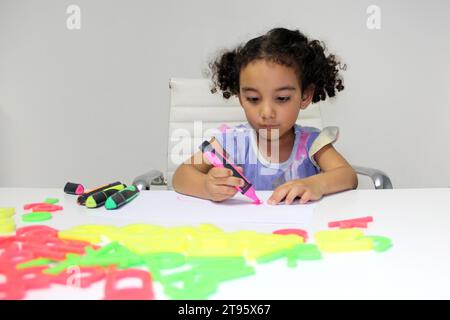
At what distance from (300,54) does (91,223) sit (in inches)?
30.7

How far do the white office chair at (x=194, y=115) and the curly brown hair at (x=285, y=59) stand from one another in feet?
0.21

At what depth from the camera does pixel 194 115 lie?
1.58 m

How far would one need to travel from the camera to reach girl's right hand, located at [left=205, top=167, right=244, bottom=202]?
925 mm

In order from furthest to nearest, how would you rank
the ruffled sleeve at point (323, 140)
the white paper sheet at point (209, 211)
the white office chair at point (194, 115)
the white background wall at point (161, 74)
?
the white background wall at point (161, 74) < the white office chair at point (194, 115) < the ruffled sleeve at point (323, 140) < the white paper sheet at point (209, 211)

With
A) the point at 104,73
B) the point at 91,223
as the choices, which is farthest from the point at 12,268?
the point at 104,73

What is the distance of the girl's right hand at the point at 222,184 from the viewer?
3.04ft

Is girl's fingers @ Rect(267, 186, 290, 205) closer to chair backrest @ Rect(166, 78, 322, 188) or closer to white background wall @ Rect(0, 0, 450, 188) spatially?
chair backrest @ Rect(166, 78, 322, 188)

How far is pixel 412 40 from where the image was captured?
7.04 feet

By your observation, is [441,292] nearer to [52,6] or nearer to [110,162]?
[110,162]

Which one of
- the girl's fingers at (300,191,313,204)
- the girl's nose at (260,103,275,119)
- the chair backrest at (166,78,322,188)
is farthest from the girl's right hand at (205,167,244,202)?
the chair backrest at (166,78,322,188)

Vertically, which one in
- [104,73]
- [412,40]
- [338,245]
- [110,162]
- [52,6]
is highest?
[52,6]

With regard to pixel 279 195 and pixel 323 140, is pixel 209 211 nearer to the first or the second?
pixel 279 195

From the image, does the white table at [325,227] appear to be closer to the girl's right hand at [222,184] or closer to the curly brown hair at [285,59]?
→ the girl's right hand at [222,184]

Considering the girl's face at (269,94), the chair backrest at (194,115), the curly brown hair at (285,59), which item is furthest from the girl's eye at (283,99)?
the chair backrest at (194,115)
